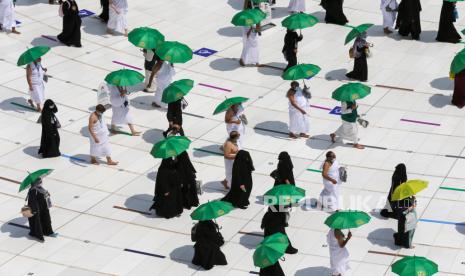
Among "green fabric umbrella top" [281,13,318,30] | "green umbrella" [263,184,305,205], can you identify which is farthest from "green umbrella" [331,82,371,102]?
"green umbrella" [263,184,305,205]

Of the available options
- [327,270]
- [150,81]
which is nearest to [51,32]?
[150,81]

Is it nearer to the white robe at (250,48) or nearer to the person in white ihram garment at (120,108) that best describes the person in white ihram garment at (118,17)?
the white robe at (250,48)

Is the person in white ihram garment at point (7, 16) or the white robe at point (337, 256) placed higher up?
the person in white ihram garment at point (7, 16)

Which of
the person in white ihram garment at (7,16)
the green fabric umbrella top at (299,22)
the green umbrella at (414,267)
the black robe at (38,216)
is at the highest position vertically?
the green fabric umbrella top at (299,22)

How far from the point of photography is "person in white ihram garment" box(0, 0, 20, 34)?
34.1 metres

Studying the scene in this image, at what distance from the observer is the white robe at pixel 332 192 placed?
2455 cm

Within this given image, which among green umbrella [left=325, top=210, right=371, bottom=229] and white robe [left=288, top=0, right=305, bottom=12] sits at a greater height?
green umbrella [left=325, top=210, right=371, bottom=229]

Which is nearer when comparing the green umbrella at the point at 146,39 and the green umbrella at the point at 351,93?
the green umbrella at the point at 351,93

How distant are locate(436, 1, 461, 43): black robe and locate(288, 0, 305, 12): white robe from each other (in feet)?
15.9

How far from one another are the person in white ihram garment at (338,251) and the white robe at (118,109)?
8.68m

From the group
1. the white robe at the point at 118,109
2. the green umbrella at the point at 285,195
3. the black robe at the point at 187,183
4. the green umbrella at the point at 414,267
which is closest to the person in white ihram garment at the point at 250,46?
the white robe at the point at 118,109

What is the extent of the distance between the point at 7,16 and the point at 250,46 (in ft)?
26.3

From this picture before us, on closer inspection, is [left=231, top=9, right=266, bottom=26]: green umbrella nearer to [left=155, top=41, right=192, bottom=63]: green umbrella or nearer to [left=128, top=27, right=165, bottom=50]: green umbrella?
[left=128, top=27, right=165, bottom=50]: green umbrella

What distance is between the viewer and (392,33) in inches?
1407
